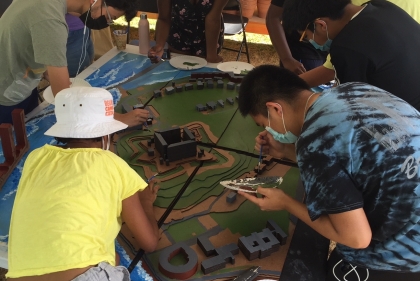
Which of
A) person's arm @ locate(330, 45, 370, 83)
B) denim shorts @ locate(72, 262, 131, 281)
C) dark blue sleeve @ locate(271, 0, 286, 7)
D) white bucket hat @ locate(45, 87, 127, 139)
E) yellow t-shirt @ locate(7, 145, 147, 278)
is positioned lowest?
denim shorts @ locate(72, 262, 131, 281)

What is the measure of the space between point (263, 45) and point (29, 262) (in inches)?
183

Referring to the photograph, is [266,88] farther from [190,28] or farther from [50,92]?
[190,28]

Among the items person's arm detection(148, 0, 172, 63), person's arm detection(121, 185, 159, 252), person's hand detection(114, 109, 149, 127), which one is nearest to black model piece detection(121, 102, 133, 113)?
person's hand detection(114, 109, 149, 127)

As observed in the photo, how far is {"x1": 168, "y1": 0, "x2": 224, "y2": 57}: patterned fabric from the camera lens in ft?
8.96

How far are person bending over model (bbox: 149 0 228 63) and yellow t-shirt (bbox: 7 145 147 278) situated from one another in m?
1.63

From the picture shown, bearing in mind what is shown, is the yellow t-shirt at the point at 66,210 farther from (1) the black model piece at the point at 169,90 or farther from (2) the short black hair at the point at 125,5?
(1) the black model piece at the point at 169,90

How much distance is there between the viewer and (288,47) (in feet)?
8.57

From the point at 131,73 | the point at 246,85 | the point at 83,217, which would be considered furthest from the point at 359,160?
the point at 131,73

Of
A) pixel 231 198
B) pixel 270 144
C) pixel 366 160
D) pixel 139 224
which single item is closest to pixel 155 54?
pixel 270 144

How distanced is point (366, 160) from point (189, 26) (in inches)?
82.4

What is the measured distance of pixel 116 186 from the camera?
121cm

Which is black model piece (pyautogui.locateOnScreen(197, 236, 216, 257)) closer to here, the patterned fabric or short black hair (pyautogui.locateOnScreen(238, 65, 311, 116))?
short black hair (pyautogui.locateOnScreen(238, 65, 311, 116))

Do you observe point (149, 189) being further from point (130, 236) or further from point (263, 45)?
point (263, 45)

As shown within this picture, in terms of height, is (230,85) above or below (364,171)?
below
